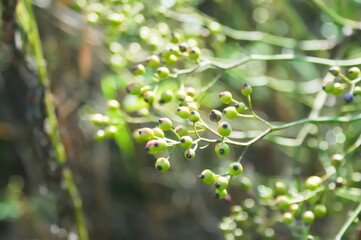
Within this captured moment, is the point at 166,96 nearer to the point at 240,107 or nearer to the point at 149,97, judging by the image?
the point at 149,97

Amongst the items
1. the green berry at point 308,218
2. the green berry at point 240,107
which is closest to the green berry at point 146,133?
the green berry at point 240,107

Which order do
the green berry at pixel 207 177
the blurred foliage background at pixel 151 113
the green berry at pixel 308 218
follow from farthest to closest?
the blurred foliage background at pixel 151 113 → the green berry at pixel 308 218 → the green berry at pixel 207 177

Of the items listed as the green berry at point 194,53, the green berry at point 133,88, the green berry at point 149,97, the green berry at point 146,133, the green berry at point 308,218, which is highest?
the green berry at point 194,53

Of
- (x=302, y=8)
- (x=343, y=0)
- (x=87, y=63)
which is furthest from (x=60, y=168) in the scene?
(x=302, y=8)

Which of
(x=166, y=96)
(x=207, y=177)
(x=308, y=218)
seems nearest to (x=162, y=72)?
(x=166, y=96)

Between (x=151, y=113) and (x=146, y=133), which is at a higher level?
(x=151, y=113)

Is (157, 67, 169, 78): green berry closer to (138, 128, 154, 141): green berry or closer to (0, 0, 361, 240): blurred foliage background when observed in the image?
(138, 128, 154, 141): green berry

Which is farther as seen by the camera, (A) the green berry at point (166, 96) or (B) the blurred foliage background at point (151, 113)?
(B) the blurred foliage background at point (151, 113)

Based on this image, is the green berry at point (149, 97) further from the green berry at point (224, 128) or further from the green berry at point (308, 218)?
the green berry at point (308, 218)
